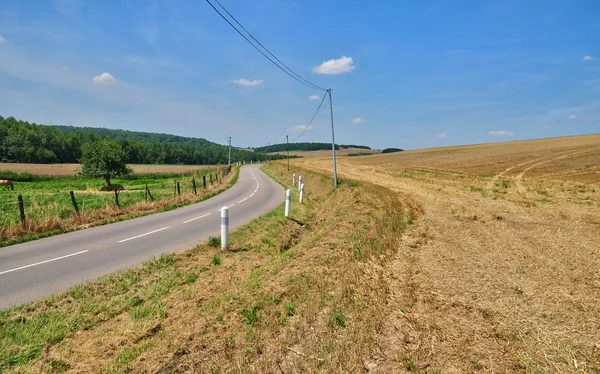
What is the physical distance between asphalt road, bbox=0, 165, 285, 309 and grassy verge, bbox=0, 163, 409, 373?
2.95ft

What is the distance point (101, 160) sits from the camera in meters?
39.8

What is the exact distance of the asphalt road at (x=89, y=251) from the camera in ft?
19.0

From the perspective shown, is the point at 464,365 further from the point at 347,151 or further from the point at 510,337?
the point at 347,151

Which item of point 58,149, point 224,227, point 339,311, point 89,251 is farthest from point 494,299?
point 58,149

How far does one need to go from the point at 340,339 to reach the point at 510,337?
1865 millimetres

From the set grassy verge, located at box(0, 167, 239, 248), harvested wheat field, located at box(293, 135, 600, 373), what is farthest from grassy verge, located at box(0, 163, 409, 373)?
grassy verge, located at box(0, 167, 239, 248)

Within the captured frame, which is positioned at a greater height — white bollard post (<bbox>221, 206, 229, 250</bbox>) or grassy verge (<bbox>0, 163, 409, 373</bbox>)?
white bollard post (<bbox>221, 206, 229, 250</bbox>)

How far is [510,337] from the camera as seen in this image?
3.30 metres

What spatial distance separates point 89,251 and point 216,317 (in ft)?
19.4

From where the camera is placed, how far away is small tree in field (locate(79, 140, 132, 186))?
131 feet

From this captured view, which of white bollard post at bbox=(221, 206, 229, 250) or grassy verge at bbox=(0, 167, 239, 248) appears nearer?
white bollard post at bbox=(221, 206, 229, 250)

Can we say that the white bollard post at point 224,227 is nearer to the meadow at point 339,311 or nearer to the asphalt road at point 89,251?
the meadow at point 339,311

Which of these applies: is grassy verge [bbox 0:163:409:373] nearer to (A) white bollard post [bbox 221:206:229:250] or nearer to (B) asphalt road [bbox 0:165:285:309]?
(A) white bollard post [bbox 221:206:229:250]

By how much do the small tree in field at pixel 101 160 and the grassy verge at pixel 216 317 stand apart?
40358 mm
